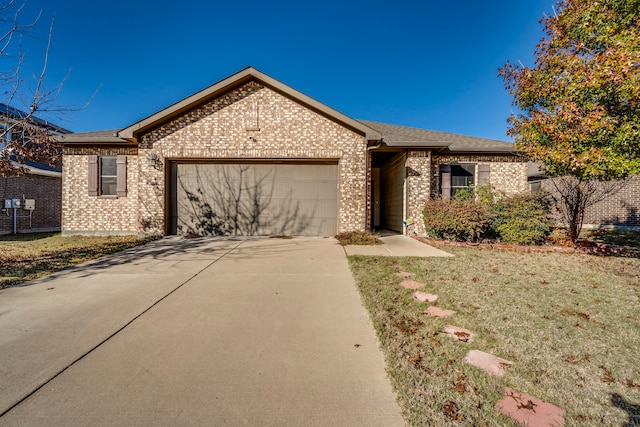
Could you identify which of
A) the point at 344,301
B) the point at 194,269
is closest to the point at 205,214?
the point at 194,269

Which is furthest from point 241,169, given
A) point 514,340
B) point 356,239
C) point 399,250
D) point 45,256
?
point 514,340

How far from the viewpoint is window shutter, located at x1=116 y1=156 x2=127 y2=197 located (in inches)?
376

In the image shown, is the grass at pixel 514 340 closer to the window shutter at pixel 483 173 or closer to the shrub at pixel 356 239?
the shrub at pixel 356 239

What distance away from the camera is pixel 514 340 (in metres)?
2.57

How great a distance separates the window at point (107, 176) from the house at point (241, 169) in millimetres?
36

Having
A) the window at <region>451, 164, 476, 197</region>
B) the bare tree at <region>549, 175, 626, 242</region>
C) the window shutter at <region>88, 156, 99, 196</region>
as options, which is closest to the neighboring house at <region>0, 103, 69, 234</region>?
the window shutter at <region>88, 156, 99, 196</region>

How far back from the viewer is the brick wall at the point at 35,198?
11.3 m

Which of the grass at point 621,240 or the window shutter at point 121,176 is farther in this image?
the window shutter at point 121,176

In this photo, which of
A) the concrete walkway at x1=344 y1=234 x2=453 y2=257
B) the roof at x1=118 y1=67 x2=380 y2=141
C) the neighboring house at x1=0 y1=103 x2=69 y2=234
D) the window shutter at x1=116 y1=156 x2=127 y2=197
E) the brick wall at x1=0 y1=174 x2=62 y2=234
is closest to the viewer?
the concrete walkway at x1=344 y1=234 x2=453 y2=257

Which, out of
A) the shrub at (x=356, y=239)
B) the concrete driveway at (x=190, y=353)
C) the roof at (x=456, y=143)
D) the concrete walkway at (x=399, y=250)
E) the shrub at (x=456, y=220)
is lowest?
the concrete driveway at (x=190, y=353)

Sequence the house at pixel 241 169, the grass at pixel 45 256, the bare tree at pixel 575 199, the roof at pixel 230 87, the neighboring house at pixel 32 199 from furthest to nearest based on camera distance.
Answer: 1. the neighboring house at pixel 32 199
2. the house at pixel 241 169
3. the roof at pixel 230 87
4. the bare tree at pixel 575 199
5. the grass at pixel 45 256

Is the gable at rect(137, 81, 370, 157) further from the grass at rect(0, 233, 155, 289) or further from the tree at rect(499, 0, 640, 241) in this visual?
the tree at rect(499, 0, 640, 241)

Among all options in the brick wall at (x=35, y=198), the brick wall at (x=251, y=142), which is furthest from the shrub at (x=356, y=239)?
the brick wall at (x=35, y=198)

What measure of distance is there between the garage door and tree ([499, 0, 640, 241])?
19.1 ft
